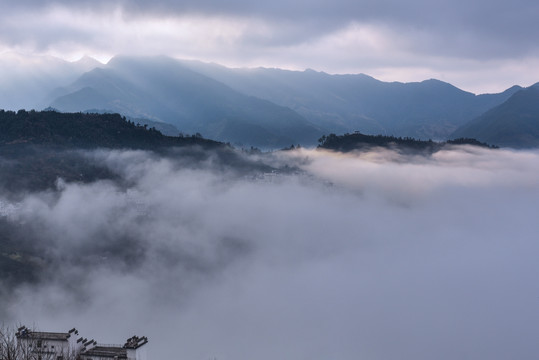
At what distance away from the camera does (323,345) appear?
177 metres

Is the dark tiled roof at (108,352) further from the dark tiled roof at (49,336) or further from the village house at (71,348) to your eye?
the dark tiled roof at (49,336)

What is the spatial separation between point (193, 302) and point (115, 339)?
47.4 meters

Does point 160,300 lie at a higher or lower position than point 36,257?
lower

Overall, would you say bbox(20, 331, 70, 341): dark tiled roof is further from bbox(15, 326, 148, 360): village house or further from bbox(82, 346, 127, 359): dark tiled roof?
bbox(82, 346, 127, 359): dark tiled roof

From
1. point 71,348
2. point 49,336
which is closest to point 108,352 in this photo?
point 71,348

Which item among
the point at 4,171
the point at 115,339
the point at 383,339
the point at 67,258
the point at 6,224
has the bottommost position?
the point at 383,339

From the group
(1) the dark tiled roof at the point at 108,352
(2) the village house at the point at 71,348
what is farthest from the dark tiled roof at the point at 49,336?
(1) the dark tiled roof at the point at 108,352

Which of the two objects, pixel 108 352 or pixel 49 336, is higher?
pixel 49 336

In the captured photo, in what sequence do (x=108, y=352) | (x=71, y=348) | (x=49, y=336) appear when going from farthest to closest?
(x=49, y=336), (x=71, y=348), (x=108, y=352)

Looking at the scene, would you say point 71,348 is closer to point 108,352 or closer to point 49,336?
point 49,336

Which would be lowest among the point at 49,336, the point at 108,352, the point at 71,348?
the point at 108,352

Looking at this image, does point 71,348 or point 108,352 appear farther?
point 71,348

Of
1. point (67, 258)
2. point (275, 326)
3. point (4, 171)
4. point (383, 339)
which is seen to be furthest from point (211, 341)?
point (4, 171)

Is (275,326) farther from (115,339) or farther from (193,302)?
(115,339)
